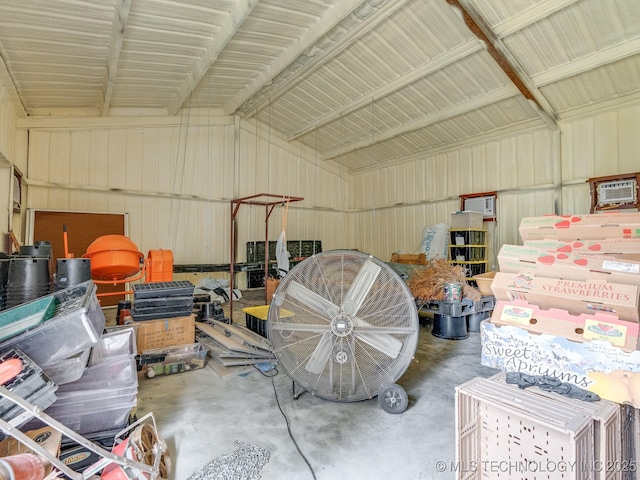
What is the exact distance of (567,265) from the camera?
1840 millimetres

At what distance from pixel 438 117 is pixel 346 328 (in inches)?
208

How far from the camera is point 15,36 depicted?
345 cm

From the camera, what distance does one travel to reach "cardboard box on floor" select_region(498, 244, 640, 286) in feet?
5.48

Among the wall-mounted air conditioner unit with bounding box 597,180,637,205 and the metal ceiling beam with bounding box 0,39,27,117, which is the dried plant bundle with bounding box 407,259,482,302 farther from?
the metal ceiling beam with bounding box 0,39,27,117

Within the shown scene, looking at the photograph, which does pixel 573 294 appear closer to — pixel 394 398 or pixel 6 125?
pixel 394 398

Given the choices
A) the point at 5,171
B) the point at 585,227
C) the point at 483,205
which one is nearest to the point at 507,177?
the point at 483,205

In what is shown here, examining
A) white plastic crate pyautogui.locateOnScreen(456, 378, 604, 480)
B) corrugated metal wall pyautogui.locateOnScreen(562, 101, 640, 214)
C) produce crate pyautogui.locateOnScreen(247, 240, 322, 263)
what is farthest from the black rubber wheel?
produce crate pyautogui.locateOnScreen(247, 240, 322, 263)

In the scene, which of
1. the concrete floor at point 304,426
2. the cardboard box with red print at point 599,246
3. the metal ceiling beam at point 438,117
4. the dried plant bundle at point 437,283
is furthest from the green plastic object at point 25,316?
the metal ceiling beam at point 438,117

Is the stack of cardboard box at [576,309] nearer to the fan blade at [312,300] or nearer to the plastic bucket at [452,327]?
the fan blade at [312,300]

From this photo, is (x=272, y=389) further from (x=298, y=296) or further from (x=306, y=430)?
(x=298, y=296)

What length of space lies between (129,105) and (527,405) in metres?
7.17

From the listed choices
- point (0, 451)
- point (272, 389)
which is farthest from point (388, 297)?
point (0, 451)

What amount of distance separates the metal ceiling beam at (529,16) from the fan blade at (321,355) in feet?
13.9

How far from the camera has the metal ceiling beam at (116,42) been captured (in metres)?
3.27
